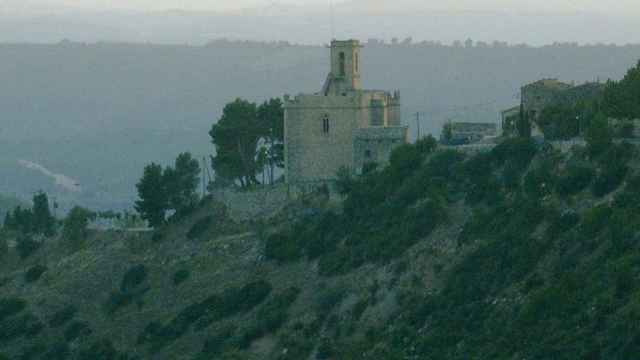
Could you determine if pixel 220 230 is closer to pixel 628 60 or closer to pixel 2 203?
pixel 2 203

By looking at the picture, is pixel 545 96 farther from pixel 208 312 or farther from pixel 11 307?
pixel 11 307

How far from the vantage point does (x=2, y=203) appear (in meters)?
136

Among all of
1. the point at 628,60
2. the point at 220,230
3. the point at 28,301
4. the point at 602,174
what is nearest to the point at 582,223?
the point at 602,174

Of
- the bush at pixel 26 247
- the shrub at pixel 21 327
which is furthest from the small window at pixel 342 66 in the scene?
the bush at pixel 26 247

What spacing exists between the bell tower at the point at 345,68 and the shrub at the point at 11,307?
399 inches

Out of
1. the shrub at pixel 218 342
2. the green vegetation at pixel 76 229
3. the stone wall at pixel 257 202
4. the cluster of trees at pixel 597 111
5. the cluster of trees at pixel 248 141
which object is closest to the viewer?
the shrub at pixel 218 342

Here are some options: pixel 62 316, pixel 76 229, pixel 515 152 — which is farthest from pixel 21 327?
pixel 515 152

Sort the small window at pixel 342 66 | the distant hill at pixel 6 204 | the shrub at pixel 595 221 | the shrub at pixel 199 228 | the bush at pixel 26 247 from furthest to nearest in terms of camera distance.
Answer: the distant hill at pixel 6 204
the bush at pixel 26 247
the small window at pixel 342 66
the shrub at pixel 199 228
the shrub at pixel 595 221

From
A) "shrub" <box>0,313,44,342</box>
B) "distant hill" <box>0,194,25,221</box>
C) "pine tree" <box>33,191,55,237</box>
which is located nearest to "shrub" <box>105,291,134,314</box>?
"shrub" <box>0,313,44,342</box>

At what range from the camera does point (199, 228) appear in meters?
62.0

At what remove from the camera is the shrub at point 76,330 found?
193 feet

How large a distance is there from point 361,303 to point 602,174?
6216 mm

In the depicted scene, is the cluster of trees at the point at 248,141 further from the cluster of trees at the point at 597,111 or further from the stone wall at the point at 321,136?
the cluster of trees at the point at 597,111

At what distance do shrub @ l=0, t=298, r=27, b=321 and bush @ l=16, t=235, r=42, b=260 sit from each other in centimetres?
610
